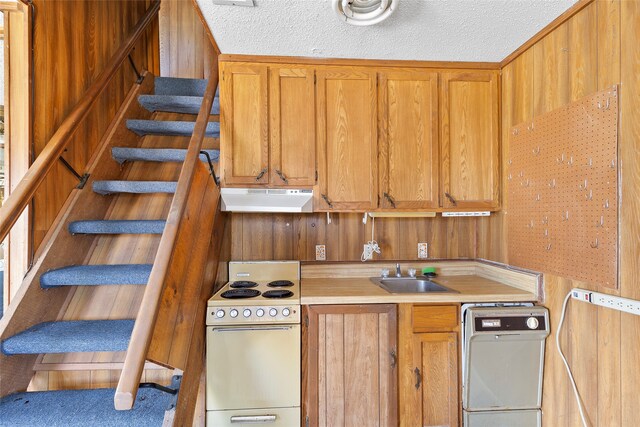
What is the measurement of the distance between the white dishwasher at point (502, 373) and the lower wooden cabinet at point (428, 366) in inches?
3.3

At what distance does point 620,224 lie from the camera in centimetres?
132

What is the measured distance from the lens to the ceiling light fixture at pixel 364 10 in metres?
1.50

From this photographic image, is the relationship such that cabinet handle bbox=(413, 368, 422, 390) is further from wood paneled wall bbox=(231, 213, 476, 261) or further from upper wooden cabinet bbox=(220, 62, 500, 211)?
upper wooden cabinet bbox=(220, 62, 500, 211)

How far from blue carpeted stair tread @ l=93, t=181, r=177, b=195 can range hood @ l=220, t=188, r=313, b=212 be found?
395mm

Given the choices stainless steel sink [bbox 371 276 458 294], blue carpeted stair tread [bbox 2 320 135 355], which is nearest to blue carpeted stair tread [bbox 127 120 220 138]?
blue carpeted stair tread [bbox 2 320 135 355]

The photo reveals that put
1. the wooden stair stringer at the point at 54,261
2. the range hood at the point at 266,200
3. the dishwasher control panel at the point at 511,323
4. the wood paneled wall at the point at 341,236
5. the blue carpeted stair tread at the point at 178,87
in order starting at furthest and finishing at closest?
the blue carpeted stair tread at the point at 178,87
the wood paneled wall at the point at 341,236
the range hood at the point at 266,200
the dishwasher control panel at the point at 511,323
the wooden stair stringer at the point at 54,261

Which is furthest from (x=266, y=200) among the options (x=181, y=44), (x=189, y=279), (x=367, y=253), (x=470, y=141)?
(x=181, y=44)

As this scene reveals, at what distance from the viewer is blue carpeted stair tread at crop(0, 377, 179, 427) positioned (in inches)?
51.6

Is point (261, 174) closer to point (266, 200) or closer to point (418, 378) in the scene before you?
point (266, 200)

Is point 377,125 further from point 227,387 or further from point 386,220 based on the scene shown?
point 227,387

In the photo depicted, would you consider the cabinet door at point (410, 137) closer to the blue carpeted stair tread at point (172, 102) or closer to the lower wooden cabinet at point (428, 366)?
the lower wooden cabinet at point (428, 366)

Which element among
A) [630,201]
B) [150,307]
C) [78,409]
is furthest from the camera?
[78,409]

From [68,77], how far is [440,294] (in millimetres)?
2754

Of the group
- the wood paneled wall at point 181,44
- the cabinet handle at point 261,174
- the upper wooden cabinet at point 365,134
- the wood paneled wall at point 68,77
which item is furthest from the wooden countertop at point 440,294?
the wood paneled wall at point 181,44
